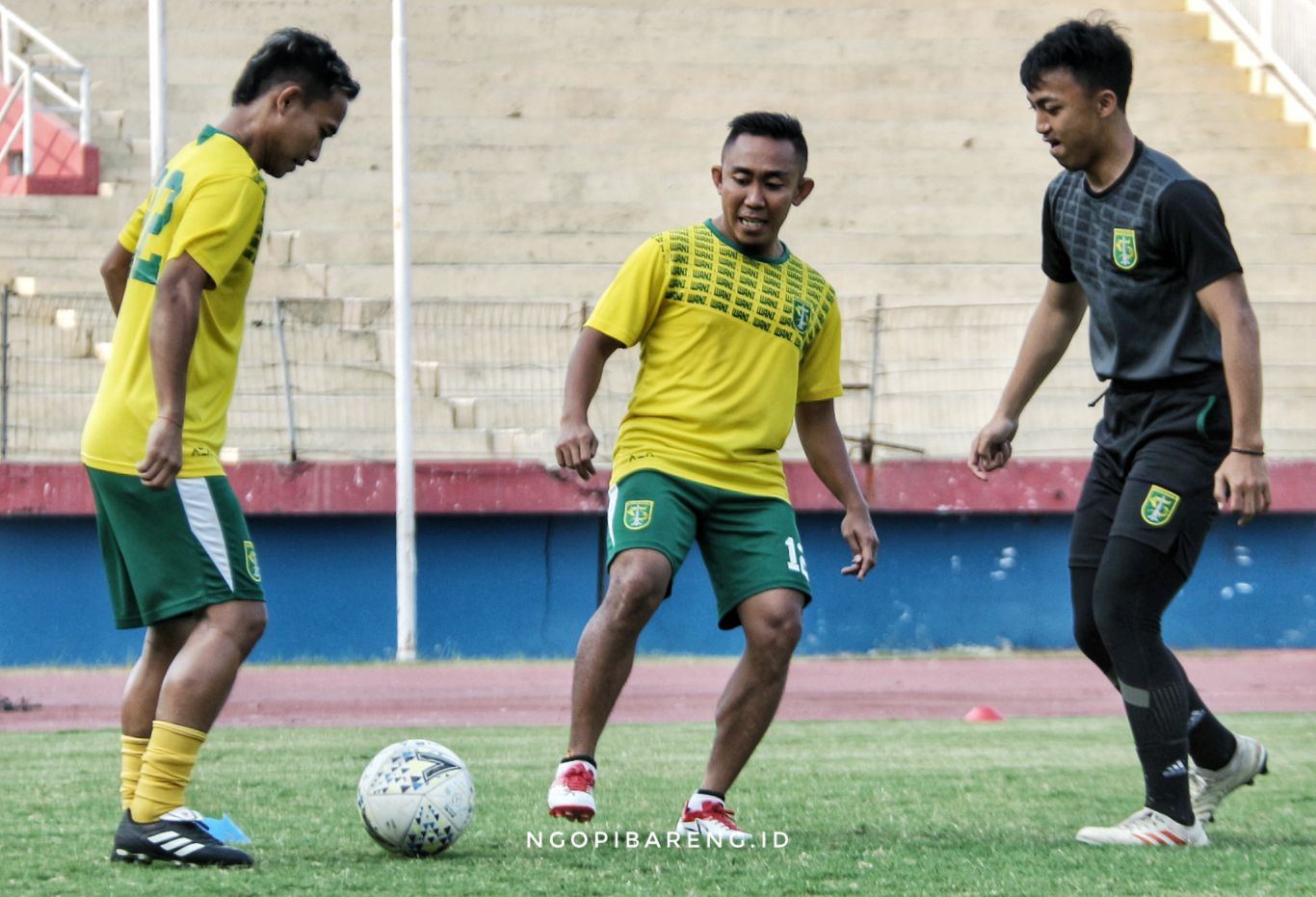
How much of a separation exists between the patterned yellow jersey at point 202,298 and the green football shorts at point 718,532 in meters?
1.06

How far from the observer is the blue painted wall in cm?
1316

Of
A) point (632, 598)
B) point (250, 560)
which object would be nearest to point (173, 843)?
point (250, 560)

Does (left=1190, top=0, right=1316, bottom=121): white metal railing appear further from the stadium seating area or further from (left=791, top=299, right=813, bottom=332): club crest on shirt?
(left=791, top=299, right=813, bottom=332): club crest on shirt

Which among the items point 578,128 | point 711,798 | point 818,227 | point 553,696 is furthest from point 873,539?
point 578,128

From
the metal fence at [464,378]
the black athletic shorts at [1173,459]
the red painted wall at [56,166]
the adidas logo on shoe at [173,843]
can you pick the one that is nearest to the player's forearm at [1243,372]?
the black athletic shorts at [1173,459]

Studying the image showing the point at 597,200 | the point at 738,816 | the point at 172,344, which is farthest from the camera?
the point at 597,200

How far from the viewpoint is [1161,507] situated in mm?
4840

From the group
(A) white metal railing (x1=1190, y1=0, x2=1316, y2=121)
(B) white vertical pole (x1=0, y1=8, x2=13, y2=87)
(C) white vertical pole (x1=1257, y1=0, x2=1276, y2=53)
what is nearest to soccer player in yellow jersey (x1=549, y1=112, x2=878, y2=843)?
(B) white vertical pole (x1=0, y1=8, x2=13, y2=87)

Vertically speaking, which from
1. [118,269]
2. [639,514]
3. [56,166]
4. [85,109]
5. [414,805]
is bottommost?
[414,805]

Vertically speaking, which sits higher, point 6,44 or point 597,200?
point 6,44

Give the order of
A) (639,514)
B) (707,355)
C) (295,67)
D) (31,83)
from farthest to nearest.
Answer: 1. (31,83)
2. (707,355)
3. (639,514)
4. (295,67)

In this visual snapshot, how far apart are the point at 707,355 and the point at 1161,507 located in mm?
1225

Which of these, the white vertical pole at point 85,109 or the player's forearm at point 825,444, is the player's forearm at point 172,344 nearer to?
the player's forearm at point 825,444

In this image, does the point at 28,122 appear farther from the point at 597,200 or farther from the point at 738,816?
the point at 738,816
